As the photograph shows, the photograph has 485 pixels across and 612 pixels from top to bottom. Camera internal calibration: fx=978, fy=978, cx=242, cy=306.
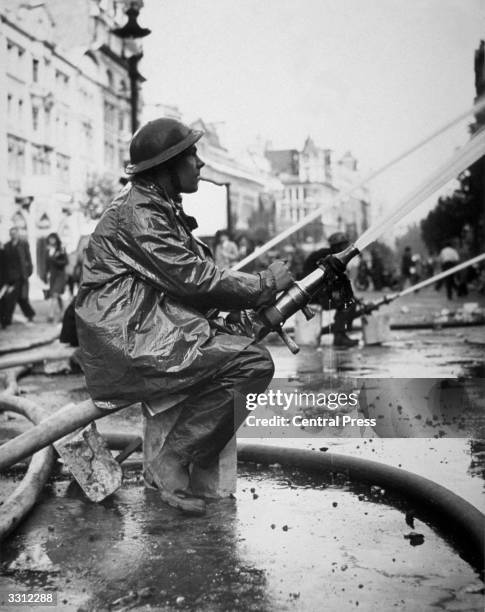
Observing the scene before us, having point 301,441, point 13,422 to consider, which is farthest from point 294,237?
point 301,441

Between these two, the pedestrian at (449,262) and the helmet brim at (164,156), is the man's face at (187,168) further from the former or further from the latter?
the pedestrian at (449,262)

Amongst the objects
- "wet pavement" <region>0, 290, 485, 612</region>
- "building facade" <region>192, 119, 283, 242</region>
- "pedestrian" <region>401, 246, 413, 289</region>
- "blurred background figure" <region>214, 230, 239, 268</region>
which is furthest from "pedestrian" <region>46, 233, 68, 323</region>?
"wet pavement" <region>0, 290, 485, 612</region>

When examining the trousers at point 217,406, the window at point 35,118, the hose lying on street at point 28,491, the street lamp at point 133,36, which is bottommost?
the hose lying on street at point 28,491

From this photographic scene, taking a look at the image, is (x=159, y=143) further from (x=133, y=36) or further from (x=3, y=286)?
(x=3, y=286)

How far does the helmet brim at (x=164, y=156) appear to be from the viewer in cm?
372

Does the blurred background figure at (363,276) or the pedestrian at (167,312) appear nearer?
the pedestrian at (167,312)

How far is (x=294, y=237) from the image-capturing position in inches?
475

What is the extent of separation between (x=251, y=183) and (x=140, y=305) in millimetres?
4608

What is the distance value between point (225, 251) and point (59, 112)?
2304 mm

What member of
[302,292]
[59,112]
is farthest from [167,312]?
[59,112]

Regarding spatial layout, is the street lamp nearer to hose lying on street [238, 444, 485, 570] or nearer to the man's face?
the man's face

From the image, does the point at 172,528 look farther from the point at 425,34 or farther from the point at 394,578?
the point at 425,34

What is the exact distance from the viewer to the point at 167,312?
364 cm

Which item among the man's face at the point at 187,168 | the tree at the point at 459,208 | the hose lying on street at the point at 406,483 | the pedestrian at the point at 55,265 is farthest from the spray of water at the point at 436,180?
the pedestrian at the point at 55,265
